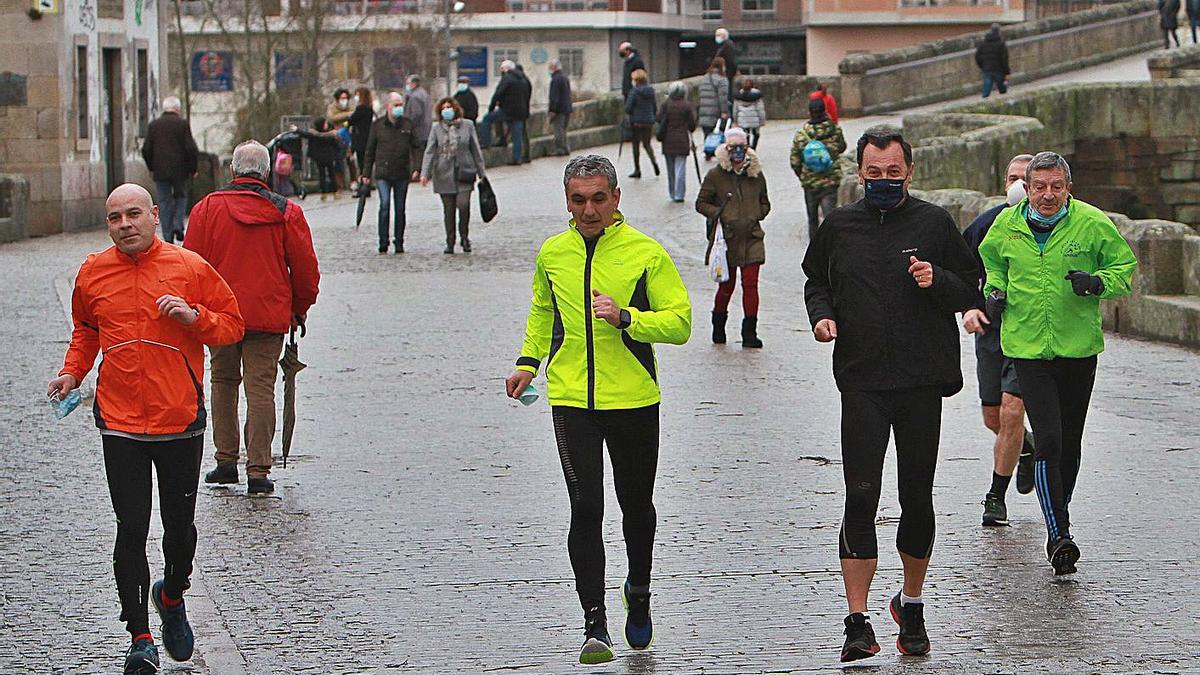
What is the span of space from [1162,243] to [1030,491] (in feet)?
23.2

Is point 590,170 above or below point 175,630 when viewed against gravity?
above

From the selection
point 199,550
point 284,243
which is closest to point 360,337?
point 284,243

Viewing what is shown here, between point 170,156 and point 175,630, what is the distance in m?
16.8

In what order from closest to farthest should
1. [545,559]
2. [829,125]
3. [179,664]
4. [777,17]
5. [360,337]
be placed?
1. [179,664]
2. [545,559]
3. [360,337]
4. [829,125]
5. [777,17]

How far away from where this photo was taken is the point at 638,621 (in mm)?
6570

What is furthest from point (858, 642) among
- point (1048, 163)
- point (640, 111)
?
point (640, 111)

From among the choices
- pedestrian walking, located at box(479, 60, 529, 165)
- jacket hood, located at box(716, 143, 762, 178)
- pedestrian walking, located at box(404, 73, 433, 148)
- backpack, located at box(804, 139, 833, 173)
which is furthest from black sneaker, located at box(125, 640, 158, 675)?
pedestrian walking, located at box(479, 60, 529, 165)

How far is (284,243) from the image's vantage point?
9508mm

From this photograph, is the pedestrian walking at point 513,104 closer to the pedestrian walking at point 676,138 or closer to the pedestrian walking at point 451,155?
the pedestrian walking at point 676,138

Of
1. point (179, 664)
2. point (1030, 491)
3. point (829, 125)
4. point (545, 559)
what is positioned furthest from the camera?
point (829, 125)

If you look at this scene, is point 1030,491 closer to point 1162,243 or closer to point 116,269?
point 116,269

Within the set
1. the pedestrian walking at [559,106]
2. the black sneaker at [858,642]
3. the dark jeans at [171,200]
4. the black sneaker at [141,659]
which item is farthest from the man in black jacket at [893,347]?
the pedestrian walking at [559,106]

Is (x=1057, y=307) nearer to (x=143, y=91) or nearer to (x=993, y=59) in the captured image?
(x=143, y=91)

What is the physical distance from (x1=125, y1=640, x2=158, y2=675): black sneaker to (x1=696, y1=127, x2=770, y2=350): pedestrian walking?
883 cm
